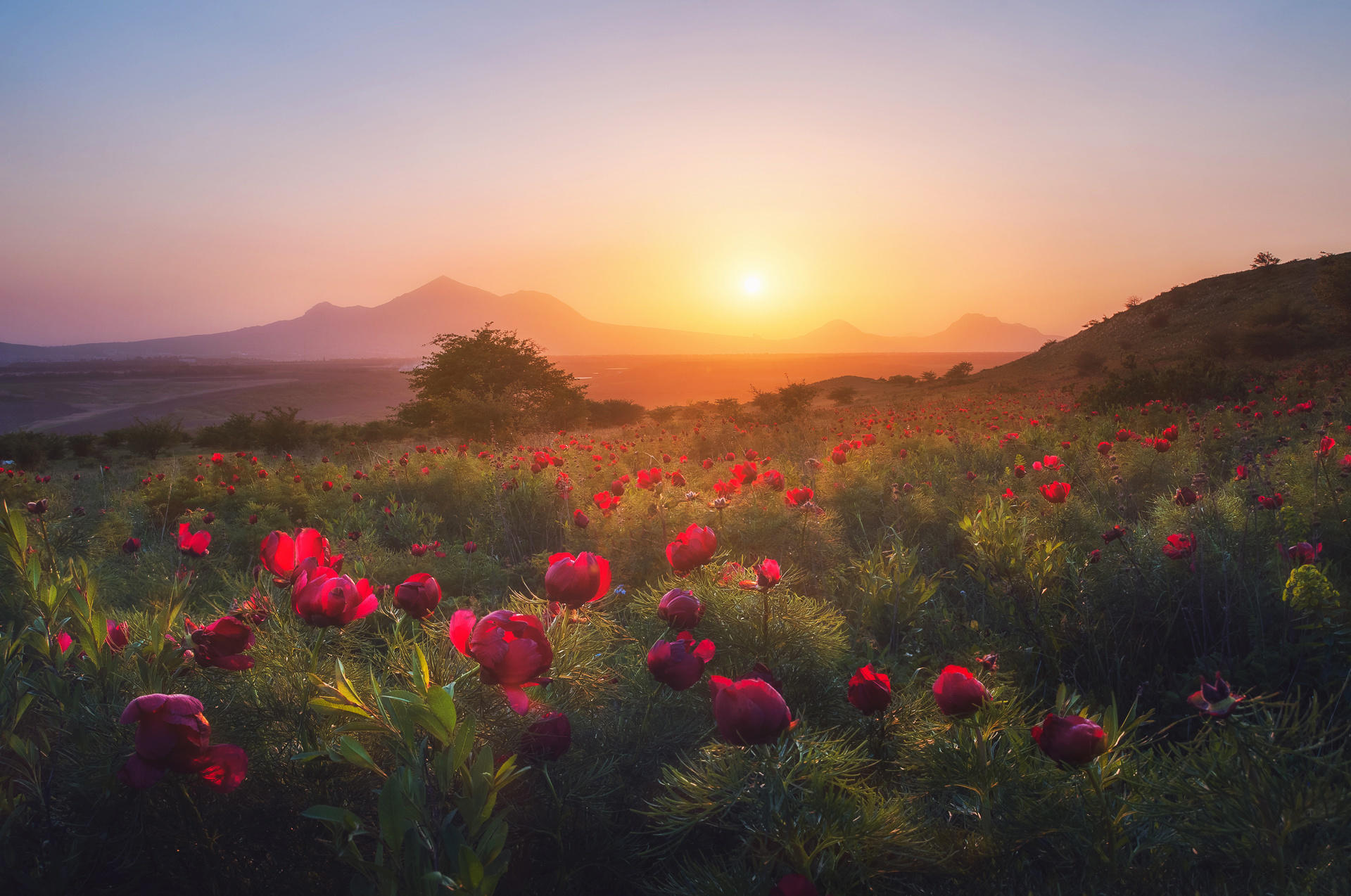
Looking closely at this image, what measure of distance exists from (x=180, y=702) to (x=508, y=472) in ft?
15.2

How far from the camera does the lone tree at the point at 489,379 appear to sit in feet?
68.6

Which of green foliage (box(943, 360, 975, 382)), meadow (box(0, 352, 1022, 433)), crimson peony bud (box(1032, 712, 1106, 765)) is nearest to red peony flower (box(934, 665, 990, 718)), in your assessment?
crimson peony bud (box(1032, 712, 1106, 765))

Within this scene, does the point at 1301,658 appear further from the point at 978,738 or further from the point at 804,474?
the point at 804,474

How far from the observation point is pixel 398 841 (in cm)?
71

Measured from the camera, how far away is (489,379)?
2148 centimetres

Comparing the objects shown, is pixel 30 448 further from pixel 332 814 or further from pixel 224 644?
pixel 332 814

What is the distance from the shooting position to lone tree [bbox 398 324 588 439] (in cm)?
2091

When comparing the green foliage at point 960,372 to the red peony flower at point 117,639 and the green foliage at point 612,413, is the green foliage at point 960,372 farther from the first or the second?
the red peony flower at point 117,639

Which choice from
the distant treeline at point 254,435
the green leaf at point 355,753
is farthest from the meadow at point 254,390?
the green leaf at point 355,753

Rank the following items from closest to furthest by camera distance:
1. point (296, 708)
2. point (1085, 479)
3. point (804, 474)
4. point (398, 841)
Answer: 1. point (398, 841)
2. point (296, 708)
3. point (1085, 479)
4. point (804, 474)

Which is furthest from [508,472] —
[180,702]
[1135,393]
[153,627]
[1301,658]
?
[1135,393]

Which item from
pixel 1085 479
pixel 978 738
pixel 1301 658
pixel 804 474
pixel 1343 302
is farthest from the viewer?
pixel 1343 302

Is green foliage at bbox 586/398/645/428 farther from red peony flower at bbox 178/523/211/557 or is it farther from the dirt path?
red peony flower at bbox 178/523/211/557

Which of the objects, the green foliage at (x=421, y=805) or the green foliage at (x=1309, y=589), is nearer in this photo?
the green foliage at (x=421, y=805)
